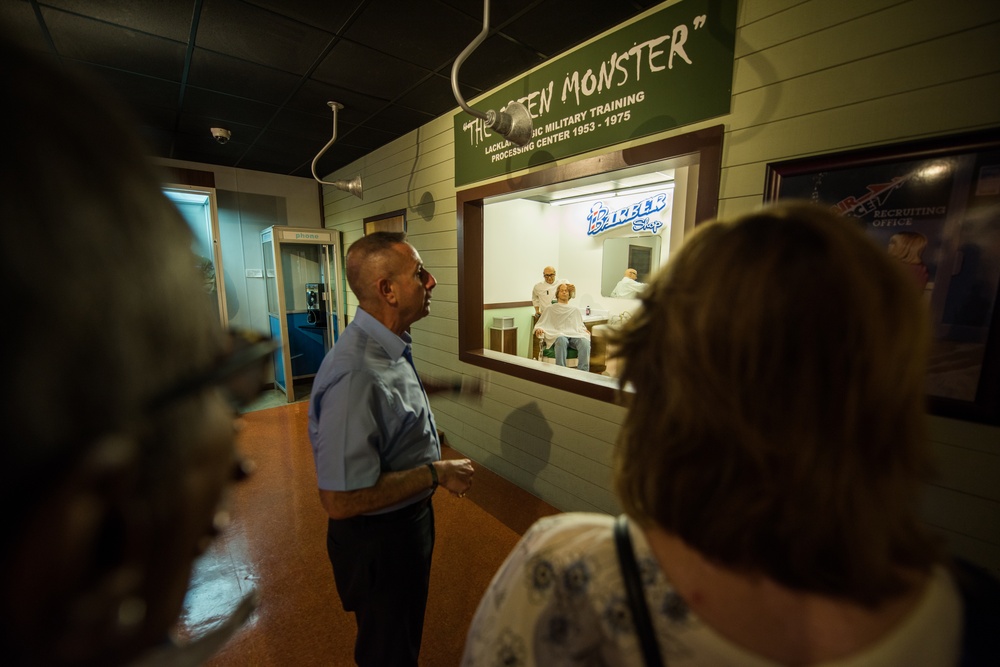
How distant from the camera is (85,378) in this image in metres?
0.24

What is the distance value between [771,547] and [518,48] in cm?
268

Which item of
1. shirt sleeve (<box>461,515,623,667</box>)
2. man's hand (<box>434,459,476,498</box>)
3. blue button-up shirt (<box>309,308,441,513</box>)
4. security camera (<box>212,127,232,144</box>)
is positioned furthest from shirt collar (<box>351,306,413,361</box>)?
security camera (<box>212,127,232,144</box>)

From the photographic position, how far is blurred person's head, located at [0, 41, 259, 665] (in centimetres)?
23

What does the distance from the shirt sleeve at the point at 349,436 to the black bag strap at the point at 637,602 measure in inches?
33.6

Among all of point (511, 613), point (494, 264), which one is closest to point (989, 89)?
point (511, 613)

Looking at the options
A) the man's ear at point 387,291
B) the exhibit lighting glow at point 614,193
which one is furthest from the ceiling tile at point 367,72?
the exhibit lighting glow at point 614,193

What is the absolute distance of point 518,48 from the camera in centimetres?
228

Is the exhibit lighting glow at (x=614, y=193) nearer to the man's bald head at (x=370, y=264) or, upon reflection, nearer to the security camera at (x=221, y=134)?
the security camera at (x=221, y=134)

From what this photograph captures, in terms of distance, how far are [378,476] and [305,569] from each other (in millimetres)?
1464

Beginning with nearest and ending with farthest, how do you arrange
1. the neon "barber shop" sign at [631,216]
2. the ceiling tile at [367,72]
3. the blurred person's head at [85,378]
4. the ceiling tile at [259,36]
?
the blurred person's head at [85,378], the ceiling tile at [259,36], the ceiling tile at [367,72], the neon "barber shop" sign at [631,216]

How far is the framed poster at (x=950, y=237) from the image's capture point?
117cm

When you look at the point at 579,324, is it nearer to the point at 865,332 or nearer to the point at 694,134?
the point at 694,134

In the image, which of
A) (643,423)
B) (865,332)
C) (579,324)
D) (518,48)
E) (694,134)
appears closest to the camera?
(865,332)

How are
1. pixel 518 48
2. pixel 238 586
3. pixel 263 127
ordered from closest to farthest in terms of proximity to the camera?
pixel 238 586 → pixel 518 48 → pixel 263 127
